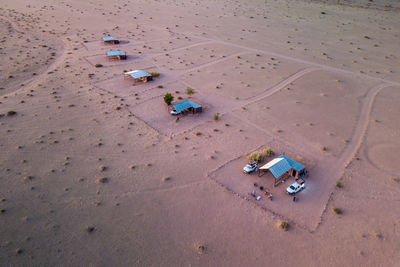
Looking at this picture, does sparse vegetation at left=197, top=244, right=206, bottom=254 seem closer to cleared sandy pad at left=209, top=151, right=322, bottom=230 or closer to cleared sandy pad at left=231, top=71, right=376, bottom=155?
cleared sandy pad at left=209, top=151, right=322, bottom=230

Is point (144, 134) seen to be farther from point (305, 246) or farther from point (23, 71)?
point (23, 71)

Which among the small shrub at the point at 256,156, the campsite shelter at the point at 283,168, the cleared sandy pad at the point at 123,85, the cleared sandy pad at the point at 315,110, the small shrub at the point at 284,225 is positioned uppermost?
the campsite shelter at the point at 283,168

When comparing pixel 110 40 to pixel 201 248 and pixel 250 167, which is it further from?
pixel 201 248

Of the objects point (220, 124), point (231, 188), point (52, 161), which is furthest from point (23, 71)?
point (231, 188)

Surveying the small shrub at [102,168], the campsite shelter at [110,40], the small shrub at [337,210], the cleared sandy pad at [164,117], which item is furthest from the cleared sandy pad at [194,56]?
the small shrub at [337,210]

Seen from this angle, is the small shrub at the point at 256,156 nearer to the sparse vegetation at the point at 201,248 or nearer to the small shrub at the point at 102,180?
the sparse vegetation at the point at 201,248

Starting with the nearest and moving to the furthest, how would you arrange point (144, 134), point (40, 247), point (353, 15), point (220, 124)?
point (40, 247), point (144, 134), point (220, 124), point (353, 15)

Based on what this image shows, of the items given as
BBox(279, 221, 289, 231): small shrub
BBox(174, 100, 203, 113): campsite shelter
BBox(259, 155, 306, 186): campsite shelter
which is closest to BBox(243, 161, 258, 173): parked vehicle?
BBox(259, 155, 306, 186): campsite shelter
